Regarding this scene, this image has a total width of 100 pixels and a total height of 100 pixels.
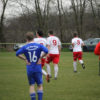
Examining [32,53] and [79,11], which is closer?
[32,53]

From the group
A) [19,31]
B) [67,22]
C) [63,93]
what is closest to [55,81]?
[63,93]

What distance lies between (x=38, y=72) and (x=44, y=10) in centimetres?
4119

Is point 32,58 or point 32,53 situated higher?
point 32,53

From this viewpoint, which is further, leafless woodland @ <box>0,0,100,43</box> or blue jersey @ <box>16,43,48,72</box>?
leafless woodland @ <box>0,0,100,43</box>

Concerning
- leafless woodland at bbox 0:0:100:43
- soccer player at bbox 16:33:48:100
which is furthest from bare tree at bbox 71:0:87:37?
soccer player at bbox 16:33:48:100

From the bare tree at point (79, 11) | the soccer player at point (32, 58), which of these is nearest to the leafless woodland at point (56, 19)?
the bare tree at point (79, 11)

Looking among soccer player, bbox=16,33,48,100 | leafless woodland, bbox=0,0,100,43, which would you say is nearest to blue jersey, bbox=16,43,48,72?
soccer player, bbox=16,33,48,100

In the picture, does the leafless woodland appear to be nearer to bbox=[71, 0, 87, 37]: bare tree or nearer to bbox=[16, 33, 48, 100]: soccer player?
bbox=[71, 0, 87, 37]: bare tree

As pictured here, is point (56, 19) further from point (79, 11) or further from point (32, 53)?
point (32, 53)

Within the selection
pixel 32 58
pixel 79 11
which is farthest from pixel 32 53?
pixel 79 11

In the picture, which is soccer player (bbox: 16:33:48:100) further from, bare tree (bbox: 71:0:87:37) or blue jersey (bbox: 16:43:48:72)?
bare tree (bbox: 71:0:87:37)

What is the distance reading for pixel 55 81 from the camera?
11.7 metres

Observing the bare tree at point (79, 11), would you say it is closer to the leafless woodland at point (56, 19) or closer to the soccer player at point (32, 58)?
the leafless woodland at point (56, 19)

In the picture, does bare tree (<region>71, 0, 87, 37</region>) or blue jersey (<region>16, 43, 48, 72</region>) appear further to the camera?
bare tree (<region>71, 0, 87, 37</region>)
